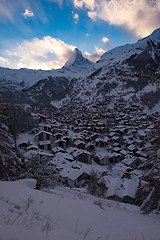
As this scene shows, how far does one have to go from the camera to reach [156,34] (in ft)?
539

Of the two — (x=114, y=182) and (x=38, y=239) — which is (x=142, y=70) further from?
(x=38, y=239)

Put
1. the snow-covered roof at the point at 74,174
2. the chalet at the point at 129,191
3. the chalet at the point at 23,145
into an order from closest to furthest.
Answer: the chalet at the point at 129,191, the snow-covered roof at the point at 74,174, the chalet at the point at 23,145

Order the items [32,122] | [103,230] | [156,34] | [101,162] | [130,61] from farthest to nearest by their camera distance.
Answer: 1. [156,34]
2. [130,61]
3. [32,122]
4. [101,162]
5. [103,230]

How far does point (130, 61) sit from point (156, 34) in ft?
273

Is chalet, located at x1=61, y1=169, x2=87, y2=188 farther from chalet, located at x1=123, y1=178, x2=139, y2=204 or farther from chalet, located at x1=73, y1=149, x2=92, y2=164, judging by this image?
chalet, located at x1=73, y1=149, x2=92, y2=164

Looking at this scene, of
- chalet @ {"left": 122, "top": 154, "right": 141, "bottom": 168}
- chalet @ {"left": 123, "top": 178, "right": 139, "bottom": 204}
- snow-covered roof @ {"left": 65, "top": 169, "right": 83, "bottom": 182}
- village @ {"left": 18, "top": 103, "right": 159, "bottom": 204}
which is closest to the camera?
chalet @ {"left": 123, "top": 178, "right": 139, "bottom": 204}

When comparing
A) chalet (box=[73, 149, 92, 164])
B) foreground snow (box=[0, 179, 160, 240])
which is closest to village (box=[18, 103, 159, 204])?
chalet (box=[73, 149, 92, 164])

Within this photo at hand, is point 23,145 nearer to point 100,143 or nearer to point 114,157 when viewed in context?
point 100,143

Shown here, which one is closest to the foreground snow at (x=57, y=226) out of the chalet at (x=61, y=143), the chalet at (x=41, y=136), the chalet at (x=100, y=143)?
the chalet at (x=61, y=143)

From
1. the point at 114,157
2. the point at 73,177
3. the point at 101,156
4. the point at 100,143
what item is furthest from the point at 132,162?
the point at 73,177

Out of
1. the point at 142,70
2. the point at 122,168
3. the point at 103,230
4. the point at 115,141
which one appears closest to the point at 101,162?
the point at 122,168

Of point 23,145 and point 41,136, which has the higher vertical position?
point 41,136

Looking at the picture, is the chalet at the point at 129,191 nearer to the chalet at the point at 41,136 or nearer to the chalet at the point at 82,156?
the chalet at the point at 82,156

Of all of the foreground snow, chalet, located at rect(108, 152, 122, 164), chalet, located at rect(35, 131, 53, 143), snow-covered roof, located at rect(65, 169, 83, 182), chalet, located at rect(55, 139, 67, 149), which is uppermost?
the foreground snow
